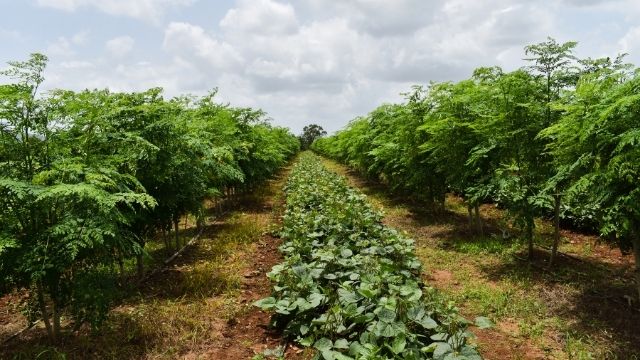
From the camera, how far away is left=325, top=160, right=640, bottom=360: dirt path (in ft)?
18.0

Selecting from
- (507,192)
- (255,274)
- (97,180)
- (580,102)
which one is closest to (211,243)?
(255,274)

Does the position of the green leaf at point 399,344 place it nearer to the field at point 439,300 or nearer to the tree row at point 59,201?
the field at point 439,300

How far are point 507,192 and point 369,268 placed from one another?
333 cm

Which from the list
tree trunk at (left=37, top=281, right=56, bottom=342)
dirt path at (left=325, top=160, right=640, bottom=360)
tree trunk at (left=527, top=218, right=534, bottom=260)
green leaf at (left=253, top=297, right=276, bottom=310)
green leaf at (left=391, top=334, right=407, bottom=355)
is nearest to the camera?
green leaf at (left=391, top=334, right=407, bottom=355)

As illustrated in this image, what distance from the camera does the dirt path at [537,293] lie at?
5.50m

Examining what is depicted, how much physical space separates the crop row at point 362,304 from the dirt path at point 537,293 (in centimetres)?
83

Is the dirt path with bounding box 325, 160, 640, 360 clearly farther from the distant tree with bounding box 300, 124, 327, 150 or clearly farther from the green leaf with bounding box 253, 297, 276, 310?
the distant tree with bounding box 300, 124, 327, 150

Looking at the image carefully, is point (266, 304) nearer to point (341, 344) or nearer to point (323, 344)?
point (323, 344)

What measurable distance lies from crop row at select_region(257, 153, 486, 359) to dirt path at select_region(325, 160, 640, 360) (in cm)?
83

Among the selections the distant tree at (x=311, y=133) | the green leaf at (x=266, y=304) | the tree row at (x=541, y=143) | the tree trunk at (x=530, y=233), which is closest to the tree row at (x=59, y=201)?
the green leaf at (x=266, y=304)

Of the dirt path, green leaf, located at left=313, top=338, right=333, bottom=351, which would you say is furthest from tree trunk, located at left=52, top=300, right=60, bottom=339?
the dirt path

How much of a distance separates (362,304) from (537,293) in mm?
3408

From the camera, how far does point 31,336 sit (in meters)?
5.75

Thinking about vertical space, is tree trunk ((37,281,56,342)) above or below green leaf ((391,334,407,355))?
above
